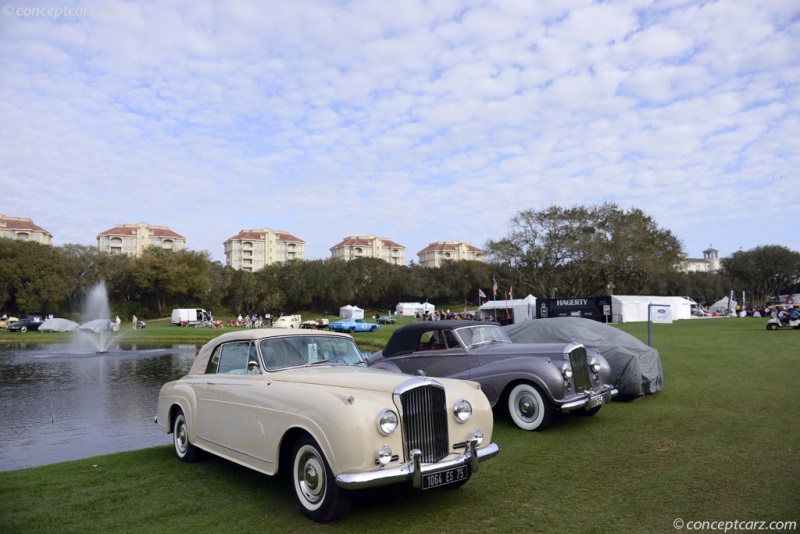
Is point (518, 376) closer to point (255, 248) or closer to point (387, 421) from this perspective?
point (387, 421)

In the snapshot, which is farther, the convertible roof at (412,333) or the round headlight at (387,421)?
the convertible roof at (412,333)

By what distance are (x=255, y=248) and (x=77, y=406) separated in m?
147

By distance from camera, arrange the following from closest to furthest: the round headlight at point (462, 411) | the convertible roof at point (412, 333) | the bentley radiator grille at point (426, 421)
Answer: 1. the bentley radiator grille at point (426, 421)
2. the round headlight at point (462, 411)
3. the convertible roof at point (412, 333)

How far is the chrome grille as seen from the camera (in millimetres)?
8289

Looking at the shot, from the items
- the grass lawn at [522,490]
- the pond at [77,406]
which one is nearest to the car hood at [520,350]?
the grass lawn at [522,490]

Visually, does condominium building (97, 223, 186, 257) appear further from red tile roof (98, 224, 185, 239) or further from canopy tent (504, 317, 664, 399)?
canopy tent (504, 317, 664, 399)

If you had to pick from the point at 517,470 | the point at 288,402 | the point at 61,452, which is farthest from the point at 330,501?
the point at 61,452

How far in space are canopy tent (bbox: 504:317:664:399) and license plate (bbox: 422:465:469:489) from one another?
254 inches

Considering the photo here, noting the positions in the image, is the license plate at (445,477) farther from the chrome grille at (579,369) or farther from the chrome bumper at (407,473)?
the chrome grille at (579,369)

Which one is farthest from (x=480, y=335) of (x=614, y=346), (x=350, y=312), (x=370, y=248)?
(x=370, y=248)

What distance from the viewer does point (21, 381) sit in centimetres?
1670

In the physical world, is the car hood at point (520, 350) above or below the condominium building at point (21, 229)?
below

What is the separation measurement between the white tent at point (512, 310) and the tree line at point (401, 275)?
4.86m

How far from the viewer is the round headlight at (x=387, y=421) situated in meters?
4.41
